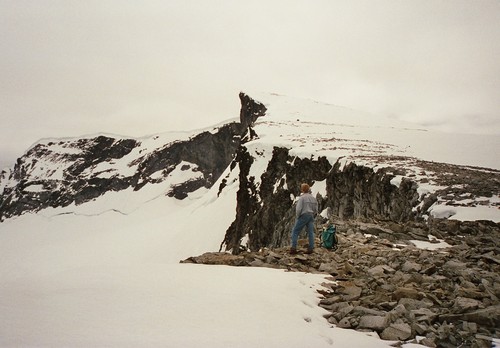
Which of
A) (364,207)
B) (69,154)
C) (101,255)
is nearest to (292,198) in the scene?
(364,207)

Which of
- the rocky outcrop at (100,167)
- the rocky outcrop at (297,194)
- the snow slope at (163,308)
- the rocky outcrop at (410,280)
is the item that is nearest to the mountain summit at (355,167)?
the rocky outcrop at (297,194)

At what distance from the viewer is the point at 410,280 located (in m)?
7.25

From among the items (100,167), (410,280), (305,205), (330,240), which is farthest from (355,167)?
(100,167)

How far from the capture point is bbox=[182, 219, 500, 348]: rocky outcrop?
16.4 ft

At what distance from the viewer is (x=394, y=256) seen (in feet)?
29.8

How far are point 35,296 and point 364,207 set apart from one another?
66.6 feet

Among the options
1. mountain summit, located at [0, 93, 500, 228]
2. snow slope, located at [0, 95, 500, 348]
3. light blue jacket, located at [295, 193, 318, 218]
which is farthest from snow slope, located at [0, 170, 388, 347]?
mountain summit, located at [0, 93, 500, 228]

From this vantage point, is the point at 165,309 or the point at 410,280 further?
the point at 410,280

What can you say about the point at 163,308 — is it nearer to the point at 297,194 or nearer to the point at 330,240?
the point at 330,240

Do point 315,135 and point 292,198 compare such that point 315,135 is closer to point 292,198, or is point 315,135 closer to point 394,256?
point 292,198

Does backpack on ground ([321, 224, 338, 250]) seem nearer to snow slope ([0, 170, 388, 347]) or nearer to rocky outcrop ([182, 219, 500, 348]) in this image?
rocky outcrop ([182, 219, 500, 348])

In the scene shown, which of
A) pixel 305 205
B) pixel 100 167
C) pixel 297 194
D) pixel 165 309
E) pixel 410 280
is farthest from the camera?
pixel 100 167

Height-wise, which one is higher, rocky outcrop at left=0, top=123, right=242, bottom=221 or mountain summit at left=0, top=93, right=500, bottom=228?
mountain summit at left=0, top=93, right=500, bottom=228

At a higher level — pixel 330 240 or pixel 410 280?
pixel 410 280
